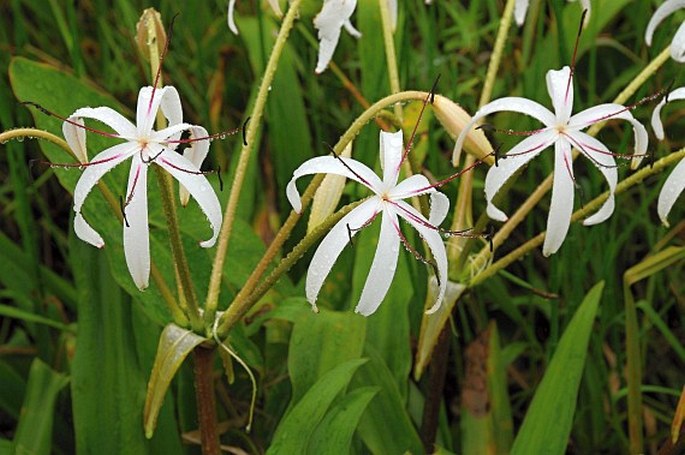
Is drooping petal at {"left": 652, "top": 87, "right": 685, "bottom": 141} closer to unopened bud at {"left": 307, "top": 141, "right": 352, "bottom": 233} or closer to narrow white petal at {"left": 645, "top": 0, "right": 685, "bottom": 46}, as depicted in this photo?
narrow white petal at {"left": 645, "top": 0, "right": 685, "bottom": 46}

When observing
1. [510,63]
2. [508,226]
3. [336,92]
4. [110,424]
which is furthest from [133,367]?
[510,63]

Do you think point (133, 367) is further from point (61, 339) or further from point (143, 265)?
point (143, 265)

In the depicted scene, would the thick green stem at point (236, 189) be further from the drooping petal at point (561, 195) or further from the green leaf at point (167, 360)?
the drooping petal at point (561, 195)

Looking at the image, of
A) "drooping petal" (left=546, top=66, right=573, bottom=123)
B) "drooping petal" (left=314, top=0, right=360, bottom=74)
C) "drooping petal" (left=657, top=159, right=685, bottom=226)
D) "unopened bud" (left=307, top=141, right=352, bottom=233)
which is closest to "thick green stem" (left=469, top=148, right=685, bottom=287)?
"drooping petal" (left=657, top=159, right=685, bottom=226)

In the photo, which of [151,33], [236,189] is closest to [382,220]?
[236,189]

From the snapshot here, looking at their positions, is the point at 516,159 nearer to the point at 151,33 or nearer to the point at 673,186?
the point at 673,186

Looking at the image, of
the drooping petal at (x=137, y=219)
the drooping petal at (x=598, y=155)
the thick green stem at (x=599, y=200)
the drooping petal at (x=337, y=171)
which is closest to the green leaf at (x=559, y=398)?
the thick green stem at (x=599, y=200)
